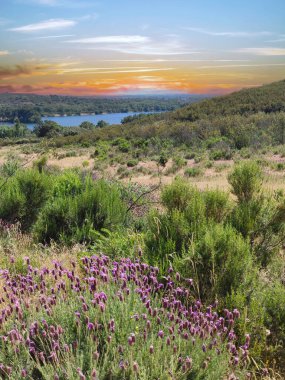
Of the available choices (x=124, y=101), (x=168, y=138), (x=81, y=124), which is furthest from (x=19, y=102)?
(x=168, y=138)

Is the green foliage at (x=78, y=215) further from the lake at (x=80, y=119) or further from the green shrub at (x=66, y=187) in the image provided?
the lake at (x=80, y=119)

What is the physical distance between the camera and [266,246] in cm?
512

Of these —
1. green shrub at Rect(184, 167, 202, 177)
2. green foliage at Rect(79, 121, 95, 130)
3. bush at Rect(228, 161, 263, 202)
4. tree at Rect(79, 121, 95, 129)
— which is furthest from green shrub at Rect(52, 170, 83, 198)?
tree at Rect(79, 121, 95, 129)

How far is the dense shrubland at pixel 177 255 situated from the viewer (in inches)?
92.9

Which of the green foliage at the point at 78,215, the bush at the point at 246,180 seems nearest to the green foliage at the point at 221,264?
the green foliage at the point at 78,215

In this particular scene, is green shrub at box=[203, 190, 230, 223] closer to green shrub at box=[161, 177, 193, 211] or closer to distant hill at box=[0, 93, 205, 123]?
green shrub at box=[161, 177, 193, 211]

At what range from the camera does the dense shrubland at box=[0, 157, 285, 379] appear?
2359 mm

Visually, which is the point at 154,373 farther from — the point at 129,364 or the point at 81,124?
the point at 81,124

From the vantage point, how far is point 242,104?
64.9m

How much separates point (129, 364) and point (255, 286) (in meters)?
1.69

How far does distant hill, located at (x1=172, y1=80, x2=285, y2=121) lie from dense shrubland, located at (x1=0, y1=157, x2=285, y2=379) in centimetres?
5498

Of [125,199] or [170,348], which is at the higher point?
[170,348]

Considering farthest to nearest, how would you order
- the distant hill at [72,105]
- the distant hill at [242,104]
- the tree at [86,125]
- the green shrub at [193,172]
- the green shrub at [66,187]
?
the distant hill at [72,105], the tree at [86,125], the distant hill at [242,104], the green shrub at [193,172], the green shrub at [66,187]

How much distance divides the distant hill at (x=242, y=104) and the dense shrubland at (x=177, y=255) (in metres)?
55.0
